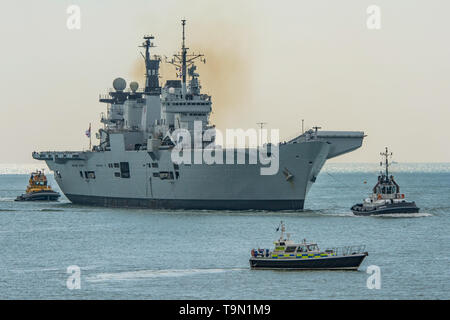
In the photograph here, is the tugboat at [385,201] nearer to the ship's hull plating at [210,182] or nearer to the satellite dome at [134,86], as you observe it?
the ship's hull plating at [210,182]

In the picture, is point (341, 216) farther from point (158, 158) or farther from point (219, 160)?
point (158, 158)

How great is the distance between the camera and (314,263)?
43656mm

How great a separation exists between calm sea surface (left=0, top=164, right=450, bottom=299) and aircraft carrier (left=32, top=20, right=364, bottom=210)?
173cm

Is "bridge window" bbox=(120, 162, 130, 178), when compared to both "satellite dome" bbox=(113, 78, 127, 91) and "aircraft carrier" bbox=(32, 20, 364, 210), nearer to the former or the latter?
"aircraft carrier" bbox=(32, 20, 364, 210)

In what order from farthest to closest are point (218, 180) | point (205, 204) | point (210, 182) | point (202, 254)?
point (205, 204) < point (210, 182) < point (218, 180) < point (202, 254)

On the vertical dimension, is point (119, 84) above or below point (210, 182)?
above

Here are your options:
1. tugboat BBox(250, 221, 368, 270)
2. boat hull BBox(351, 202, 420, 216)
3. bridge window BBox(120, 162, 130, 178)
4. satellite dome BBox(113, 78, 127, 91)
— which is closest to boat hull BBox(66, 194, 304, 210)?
bridge window BBox(120, 162, 130, 178)

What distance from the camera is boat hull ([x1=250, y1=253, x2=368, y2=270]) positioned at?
43.5 meters

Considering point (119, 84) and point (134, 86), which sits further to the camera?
point (134, 86)

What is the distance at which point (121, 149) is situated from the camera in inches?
3162

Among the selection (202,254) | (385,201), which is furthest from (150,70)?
(202,254)

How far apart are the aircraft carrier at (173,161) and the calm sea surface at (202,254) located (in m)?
1.73

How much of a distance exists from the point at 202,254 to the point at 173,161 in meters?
23.2

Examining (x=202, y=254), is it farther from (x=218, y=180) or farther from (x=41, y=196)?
(x=41, y=196)
